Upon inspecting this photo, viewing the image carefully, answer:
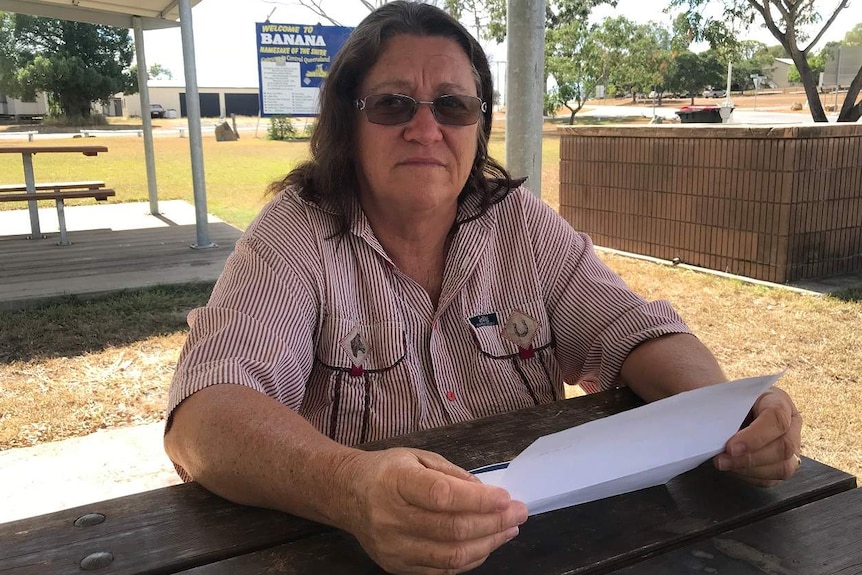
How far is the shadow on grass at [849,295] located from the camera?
16.9 ft

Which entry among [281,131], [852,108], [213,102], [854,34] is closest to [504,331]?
[852,108]

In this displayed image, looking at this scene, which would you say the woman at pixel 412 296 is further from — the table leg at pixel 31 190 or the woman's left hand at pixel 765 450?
the table leg at pixel 31 190

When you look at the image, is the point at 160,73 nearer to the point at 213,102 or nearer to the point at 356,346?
the point at 213,102

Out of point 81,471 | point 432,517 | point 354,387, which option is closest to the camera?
point 432,517

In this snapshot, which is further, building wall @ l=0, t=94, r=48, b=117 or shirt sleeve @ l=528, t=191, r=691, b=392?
building wall @ l=0, t=94, r=48, b=117

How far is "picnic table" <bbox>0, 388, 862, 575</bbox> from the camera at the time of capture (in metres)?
0.96

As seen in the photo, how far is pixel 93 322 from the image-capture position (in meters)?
4.73

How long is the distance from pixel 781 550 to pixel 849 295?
496 centimetres

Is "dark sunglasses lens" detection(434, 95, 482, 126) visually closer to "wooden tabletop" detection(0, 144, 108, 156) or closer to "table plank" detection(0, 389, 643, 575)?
"table plank" detection(0, 389, 643, 575)

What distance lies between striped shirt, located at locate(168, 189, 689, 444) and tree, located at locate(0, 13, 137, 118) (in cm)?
4586

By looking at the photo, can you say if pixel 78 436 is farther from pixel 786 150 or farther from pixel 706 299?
pixel 786 150

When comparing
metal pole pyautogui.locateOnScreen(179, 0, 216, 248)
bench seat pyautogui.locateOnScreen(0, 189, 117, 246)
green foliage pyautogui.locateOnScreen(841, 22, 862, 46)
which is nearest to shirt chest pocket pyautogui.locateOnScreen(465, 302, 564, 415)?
metal pole pyautogui.locateOnScreen(179, 0, 216, 248)

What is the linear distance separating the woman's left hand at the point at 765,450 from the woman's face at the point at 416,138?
82 centimetres

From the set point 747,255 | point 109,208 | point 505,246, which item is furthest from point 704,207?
point 109,208
